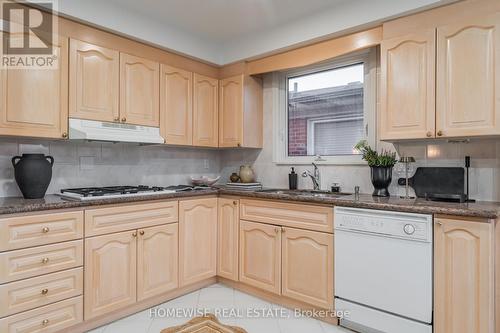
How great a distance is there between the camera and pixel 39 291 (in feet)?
6.19

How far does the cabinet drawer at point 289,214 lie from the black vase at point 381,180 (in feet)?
1.57

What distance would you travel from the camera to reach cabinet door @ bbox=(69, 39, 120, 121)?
2.29m

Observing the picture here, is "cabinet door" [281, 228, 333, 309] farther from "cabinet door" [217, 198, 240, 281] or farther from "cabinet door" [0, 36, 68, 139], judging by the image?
"cabinet door" [0, 36, 68, 139]

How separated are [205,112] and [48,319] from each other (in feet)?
7.17

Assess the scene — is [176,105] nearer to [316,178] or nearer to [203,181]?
[203,181]

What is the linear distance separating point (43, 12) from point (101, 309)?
211 cm

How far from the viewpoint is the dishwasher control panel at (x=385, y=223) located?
6.03 feet

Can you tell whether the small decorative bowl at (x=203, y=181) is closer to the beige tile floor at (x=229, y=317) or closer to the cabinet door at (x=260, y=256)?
the cabinet door at (x=260, y=256)

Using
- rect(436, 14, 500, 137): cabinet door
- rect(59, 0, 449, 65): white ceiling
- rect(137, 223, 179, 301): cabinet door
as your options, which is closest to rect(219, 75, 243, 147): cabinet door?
rect(59, 0, 449, 65): white ceiling

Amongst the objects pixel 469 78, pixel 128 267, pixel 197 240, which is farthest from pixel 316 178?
pixel 128 267

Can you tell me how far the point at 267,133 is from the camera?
337cm

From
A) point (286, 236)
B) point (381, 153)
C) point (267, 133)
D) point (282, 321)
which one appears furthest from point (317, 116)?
point (282, 321)

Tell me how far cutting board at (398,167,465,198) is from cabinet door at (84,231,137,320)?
2185 millimetres

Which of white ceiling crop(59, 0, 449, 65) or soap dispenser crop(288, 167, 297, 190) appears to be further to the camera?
soap dispenser crop(288, 167, 297, 190)
